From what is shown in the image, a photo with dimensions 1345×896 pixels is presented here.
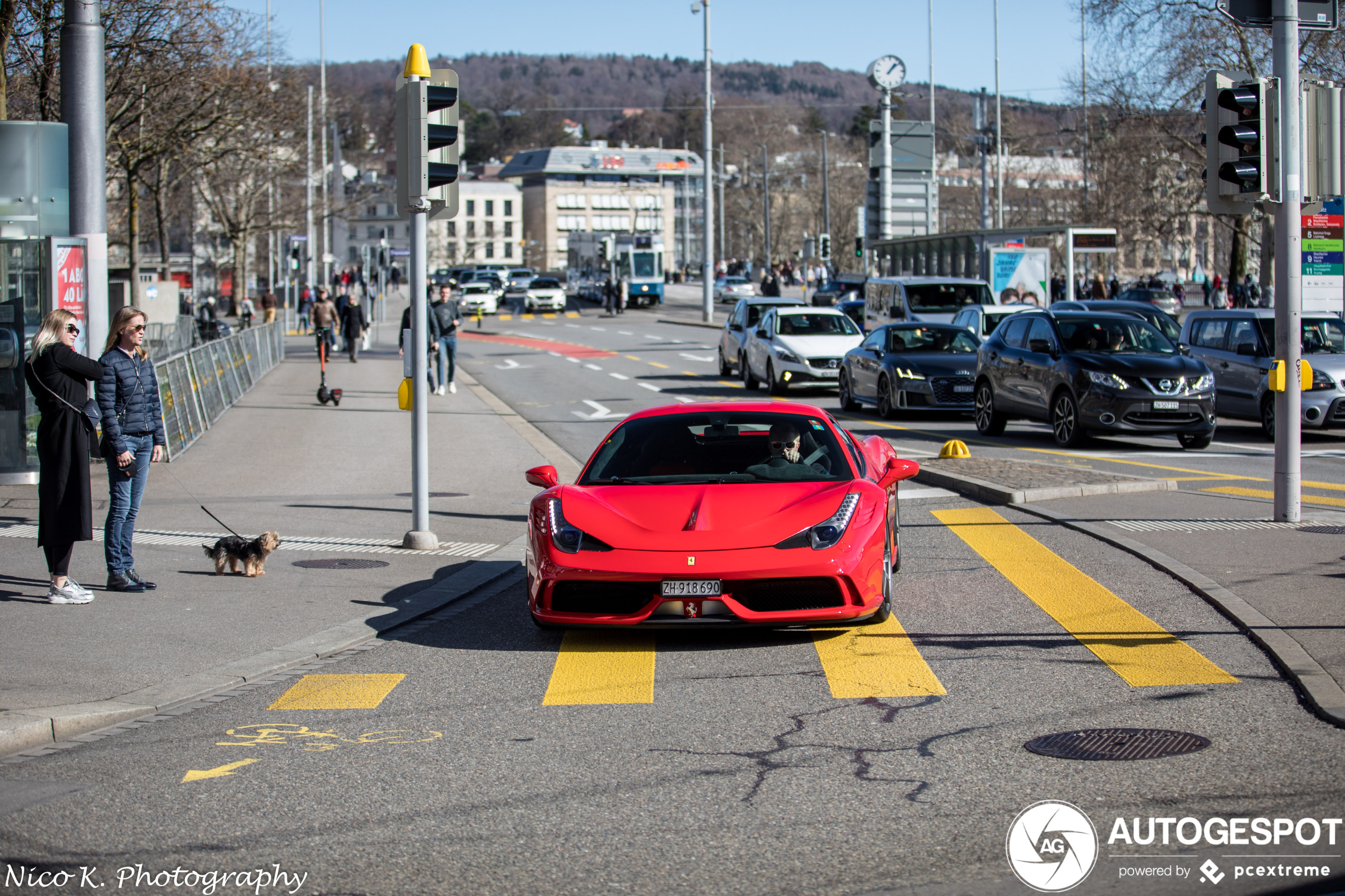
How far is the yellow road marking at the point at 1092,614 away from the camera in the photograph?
7086 mm

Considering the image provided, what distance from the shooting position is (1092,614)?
28.0 ft

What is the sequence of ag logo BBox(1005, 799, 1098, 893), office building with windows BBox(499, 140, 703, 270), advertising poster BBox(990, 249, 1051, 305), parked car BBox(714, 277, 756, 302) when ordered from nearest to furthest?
ag logo BBox(1005, 799, 1098, 893)
advertising poster BBox(990, 249, 1051, 305)
parked car BBox(714, 277, 756, 302)
office building with windows BBox(499, 140, 703, 270)

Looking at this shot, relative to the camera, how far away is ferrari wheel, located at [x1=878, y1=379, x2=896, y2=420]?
912 inches

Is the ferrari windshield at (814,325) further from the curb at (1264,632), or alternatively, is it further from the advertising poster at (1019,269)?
the curb at (1264,632)

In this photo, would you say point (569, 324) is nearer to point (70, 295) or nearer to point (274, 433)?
point (274, 433)

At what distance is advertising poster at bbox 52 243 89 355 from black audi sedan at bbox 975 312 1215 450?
38.0ft

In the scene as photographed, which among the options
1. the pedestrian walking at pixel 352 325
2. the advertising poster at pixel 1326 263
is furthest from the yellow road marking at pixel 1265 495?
the pedestrian walking at pixel 352 325

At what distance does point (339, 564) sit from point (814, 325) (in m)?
18.6

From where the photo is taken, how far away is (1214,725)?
6.05 metres

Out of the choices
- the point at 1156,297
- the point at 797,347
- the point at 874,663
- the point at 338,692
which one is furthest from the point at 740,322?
the point at 1156,297

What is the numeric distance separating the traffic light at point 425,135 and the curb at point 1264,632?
559cm

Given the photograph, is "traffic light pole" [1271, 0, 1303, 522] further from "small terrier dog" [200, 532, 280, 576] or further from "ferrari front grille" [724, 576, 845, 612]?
"small terrier dog" [200, 532, 280, 576]

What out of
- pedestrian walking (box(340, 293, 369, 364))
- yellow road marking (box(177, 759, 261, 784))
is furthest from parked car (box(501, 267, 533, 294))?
yellow road marking (box(177, 759, 261, 784))

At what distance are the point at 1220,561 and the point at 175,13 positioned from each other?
2270 centimetres
